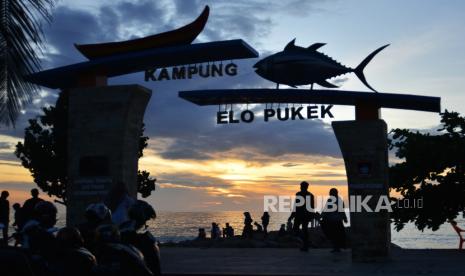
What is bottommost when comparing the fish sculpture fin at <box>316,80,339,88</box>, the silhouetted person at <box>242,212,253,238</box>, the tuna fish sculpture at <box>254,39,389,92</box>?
the silhouetted person at <box>242,212,253,238</box>

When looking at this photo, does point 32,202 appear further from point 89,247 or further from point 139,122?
point 89,247

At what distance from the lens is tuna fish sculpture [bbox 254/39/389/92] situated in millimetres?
Answer: 19797

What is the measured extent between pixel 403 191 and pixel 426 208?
40.2 inches

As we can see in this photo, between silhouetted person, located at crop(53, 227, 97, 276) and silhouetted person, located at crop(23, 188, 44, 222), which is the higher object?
silhouetted person, located at crop(23, 188, 44, 222)

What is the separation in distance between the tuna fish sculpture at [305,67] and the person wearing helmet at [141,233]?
12.8 meters

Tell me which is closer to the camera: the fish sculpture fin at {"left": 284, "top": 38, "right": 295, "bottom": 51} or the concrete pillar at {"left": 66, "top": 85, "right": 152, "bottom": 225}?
the concrete pillar at {"left": 66, "top": 85, "right": 152, "bottom": 225}

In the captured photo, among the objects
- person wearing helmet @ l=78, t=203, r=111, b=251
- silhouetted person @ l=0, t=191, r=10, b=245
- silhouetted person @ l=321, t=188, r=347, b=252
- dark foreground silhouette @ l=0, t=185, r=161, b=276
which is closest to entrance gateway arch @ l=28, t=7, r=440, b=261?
silhouetted person @ l=321, t=188, r=347, b=252

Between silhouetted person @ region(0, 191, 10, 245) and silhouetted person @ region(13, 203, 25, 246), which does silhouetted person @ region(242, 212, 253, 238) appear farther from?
silhouetted person @ region(0, 191, 10, 245)

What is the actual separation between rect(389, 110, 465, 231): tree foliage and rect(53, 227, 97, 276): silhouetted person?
59.8 ft

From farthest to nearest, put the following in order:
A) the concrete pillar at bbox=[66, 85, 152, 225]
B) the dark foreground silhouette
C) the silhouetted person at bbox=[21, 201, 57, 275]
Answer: the concrete pillar at bbox=[66, 85, 152, 225] → the silhouetted person at bbox=[21, 201, 57, 275] → the dark foreground silhouette

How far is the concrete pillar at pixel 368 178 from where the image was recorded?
54.0ft

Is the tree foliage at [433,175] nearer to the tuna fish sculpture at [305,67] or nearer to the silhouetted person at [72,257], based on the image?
the tuna fish sculpture at [305,67]

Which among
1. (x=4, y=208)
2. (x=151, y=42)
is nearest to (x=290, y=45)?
(x=151, y=42)

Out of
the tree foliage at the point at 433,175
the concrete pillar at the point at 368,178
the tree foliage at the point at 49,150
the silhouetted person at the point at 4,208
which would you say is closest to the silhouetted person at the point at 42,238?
the concrete pillar at the point at 368,178
